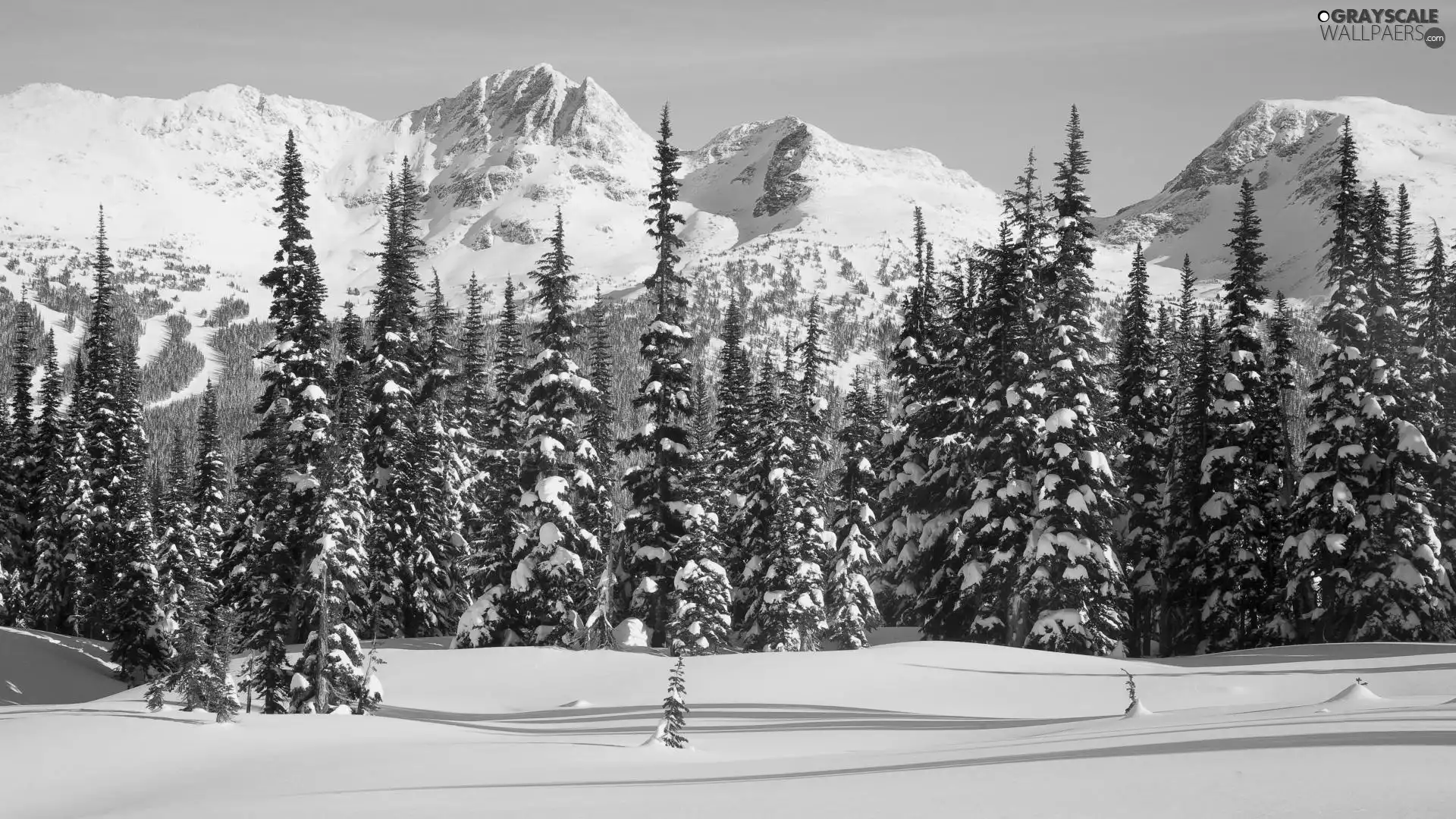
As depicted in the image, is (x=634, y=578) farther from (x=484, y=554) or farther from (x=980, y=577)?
(x=980, y=577)

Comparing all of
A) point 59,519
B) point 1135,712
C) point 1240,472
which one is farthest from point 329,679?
point 59,519

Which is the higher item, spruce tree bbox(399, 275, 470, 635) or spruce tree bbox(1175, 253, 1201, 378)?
spruce tree bbox(1175, 253, 1201, 378)

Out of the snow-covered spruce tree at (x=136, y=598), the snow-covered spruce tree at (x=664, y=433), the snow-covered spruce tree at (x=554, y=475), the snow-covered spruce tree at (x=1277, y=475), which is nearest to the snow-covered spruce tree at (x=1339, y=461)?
the snow-covered spruce tree at (x=1277, y=475)

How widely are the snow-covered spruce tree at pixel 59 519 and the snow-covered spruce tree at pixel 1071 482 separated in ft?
158

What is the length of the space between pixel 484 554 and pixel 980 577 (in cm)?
1793

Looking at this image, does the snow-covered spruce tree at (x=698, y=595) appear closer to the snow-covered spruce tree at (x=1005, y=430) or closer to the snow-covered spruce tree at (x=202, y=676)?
the snow-covered spruce tree at (x=1005, y=430)

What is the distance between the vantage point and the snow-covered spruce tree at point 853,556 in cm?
4078

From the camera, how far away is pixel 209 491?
62250mm

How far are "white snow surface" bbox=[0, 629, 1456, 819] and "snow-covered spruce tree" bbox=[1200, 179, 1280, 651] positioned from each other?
10390 millimetres

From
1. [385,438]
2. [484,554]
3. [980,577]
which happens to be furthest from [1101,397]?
[385,438]

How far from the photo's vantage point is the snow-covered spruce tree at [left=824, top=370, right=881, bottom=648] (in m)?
40.8

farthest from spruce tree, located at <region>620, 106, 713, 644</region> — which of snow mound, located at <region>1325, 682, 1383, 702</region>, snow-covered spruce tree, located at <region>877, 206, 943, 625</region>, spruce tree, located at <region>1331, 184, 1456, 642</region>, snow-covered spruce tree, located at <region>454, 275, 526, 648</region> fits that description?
snow mound, located at <region>1325, 682, 1383, 702</region>

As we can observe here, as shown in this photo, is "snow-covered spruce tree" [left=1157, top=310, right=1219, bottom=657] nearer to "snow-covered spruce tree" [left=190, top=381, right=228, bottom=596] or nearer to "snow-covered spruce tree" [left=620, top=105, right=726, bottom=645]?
"snow-covered spruce tree" [left=620, top=105, right=726, bottom=645]

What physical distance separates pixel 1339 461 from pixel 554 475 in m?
24.7
